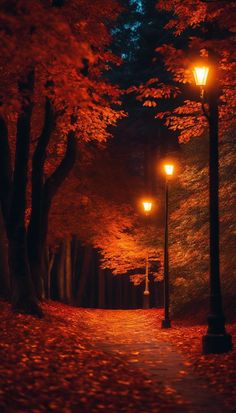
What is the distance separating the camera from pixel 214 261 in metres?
12.8

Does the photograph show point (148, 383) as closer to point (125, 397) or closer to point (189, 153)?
point (125, 397)

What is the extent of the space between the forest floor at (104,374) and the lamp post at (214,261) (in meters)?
0.32

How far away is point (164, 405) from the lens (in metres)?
8.28

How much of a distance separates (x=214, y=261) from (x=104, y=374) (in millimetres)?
3788

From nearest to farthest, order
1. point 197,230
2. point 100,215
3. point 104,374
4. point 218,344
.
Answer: point 104,374 < point 218,344 < point 197,230 < point 100,215

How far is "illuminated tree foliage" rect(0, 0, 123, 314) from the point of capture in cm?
1017

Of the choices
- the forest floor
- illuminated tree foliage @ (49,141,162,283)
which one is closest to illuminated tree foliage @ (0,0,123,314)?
Answer: the forest floor

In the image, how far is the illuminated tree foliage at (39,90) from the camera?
1017 cm

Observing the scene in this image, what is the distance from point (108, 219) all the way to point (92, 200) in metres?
1.39

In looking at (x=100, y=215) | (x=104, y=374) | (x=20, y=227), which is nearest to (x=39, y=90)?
(x=20, y=227)

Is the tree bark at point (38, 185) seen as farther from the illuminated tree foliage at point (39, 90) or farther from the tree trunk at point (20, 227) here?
the tree trunk at point (20, 227)

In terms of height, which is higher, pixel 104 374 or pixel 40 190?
pixel 40 190

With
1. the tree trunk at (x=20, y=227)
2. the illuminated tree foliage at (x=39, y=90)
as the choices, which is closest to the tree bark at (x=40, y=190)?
the illuminated tree foliage at (x=39, y=90)

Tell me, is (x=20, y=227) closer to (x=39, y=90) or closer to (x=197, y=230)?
(x=39, y=90)
